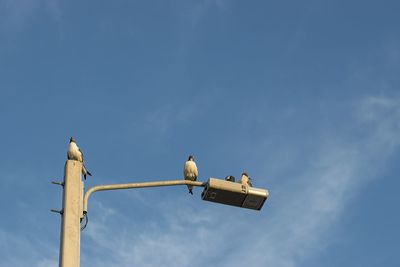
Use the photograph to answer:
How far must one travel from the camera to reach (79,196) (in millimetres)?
8711

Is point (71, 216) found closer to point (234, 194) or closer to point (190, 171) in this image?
point (234, 194)

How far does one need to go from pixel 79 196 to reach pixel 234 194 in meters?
2.81

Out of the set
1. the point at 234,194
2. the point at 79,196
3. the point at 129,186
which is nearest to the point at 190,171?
the point at 234,194

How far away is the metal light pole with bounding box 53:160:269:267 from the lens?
815 cm

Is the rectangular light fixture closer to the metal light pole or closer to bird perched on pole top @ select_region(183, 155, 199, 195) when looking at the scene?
the metal light pole

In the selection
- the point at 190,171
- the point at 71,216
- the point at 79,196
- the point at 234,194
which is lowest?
the point at 71,216

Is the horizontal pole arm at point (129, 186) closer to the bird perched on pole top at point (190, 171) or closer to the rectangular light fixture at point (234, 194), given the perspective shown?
the rectangular light fixture at point (234, 194)

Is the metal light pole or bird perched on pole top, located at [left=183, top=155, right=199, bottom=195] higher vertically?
bird perched on pole top, located at [left=183, top=155, right=199, bottom=195]

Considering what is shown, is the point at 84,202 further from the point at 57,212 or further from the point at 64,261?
the point at 64,261

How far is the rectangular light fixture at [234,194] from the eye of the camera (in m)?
10.8

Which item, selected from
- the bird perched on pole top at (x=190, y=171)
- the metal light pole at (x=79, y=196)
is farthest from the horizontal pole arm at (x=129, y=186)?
the bird perched on pole top at (x=190, y=171)

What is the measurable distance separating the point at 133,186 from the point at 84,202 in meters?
1.11

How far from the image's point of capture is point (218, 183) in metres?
10.8

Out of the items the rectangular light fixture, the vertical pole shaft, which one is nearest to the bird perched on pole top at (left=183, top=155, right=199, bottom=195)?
the rectangular light fixture
